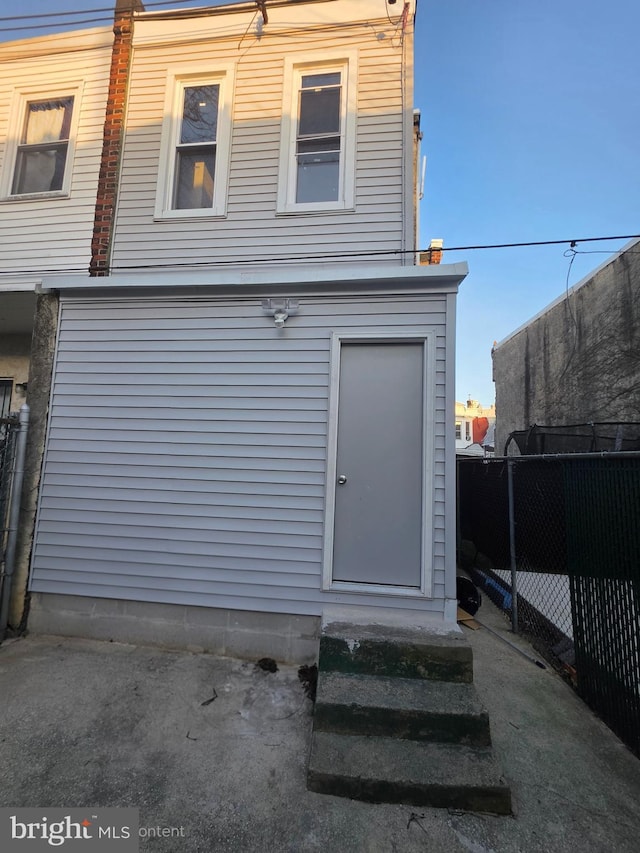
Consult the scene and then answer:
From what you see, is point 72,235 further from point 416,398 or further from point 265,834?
point 265,834

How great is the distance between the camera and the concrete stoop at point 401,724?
2.00 m

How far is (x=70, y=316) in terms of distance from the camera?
13.2ft

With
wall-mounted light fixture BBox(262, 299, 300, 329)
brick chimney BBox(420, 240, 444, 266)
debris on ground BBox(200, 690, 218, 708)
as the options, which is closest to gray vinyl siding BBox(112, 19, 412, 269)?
wall-mounted light fixture BBox(262, 299, 300, 329)

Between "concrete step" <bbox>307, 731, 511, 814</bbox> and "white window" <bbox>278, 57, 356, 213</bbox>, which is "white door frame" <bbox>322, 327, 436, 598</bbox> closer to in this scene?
"concrete step" <bbox>307, 731, 511, 814</bbox>

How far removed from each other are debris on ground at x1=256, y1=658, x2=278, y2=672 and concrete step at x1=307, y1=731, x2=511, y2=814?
103 cm

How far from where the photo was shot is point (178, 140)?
4352 millimetres

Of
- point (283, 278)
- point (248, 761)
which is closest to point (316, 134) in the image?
point (283, 278)

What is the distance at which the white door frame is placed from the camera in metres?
3.24

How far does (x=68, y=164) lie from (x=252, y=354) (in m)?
3.25

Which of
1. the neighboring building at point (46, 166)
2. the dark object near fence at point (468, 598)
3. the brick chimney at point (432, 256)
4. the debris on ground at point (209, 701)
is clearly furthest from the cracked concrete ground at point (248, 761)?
the brick chimney at point (432, 256)

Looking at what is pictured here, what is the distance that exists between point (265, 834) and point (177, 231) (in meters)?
4.69

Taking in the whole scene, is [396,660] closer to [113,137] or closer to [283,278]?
[283,278]

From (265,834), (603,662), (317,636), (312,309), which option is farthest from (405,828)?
(312,309)

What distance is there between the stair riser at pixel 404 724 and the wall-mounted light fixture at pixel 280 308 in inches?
115
